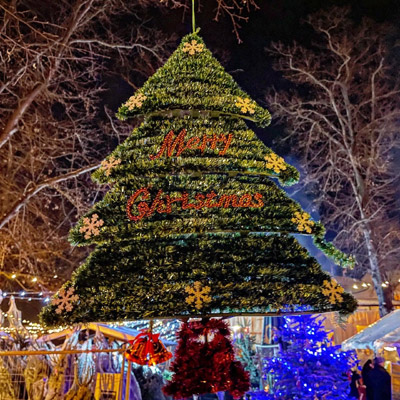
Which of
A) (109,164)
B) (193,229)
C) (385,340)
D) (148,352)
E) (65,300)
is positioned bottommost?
(385,340)

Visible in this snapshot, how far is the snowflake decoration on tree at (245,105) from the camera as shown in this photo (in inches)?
181

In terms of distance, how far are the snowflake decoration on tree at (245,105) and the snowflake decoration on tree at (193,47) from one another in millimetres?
881

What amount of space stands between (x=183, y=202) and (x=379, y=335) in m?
8.60

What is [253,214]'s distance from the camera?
4113 millimetres

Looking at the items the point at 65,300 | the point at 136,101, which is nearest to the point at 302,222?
the point at 136,101

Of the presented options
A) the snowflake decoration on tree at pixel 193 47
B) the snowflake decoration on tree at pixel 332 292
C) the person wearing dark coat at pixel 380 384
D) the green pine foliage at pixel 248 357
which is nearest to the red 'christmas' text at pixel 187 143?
the snowflake decoration on tree at pixel 193 47

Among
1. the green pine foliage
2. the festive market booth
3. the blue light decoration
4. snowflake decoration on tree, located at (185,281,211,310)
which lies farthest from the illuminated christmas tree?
the green pine foliage

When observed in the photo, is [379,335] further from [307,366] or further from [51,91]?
[51,91]

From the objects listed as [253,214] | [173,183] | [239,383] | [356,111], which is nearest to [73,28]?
[173,183]

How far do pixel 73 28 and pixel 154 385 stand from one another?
949 centimetres

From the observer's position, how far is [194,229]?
12.9 ft

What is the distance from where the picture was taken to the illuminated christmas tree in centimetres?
375

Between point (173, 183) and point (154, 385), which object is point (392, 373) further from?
point (173, 183)

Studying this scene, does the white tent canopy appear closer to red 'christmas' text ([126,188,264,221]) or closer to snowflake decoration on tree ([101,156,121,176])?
red 'christmas' text ([126,188,264,221])
